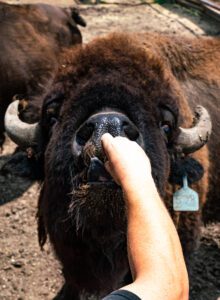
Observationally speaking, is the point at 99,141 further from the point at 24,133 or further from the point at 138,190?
the point at 24,133

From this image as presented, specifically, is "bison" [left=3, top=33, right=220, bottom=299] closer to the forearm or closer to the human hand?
the human hand

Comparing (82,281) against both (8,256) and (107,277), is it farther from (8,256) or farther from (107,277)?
(8,256)

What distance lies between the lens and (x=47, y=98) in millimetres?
3875

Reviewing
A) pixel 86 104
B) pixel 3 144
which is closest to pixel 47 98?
pixel 86 104

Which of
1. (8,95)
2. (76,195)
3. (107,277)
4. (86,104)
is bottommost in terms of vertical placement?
(8,95)

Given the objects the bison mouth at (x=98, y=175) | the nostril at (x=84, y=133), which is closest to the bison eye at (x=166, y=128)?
the nostril at (x=84, y=133)

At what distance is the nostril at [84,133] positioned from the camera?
312 cm

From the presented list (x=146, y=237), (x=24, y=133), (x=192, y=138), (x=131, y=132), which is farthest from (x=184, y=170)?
(x=146, y=237)

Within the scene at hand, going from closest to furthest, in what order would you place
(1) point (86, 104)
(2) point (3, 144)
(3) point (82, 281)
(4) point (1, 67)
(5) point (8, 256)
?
(1) point (86, 104) → (3) point (82, 281) → (5) point (8, 256) → (4) point (1, 67) → (2) point (3, 144)

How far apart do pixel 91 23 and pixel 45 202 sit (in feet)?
38.0

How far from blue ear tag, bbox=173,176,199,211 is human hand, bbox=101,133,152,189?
163cm

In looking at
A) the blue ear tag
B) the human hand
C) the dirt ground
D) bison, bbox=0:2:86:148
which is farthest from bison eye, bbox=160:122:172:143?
bison, bbox=0:2:86:148

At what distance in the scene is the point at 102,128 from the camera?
3002 millimetres

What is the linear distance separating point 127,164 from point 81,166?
1.29 metres
